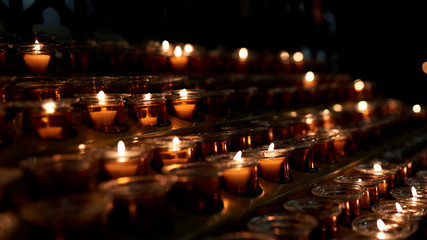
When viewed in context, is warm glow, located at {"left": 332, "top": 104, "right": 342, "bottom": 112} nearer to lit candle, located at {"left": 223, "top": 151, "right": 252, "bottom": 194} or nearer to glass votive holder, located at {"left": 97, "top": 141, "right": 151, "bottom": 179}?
lit candle, located at {"left": 223, "top": 151, "right": 252, "bottom": 194}

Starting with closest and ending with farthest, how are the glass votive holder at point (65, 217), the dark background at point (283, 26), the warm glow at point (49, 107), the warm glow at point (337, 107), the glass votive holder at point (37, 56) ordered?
the glass votive holder at point (65, 217)
the warm glow at point (49, 107)
the glass votive holder at point (37, 56)
the dark background at point (283, 26)
the warm glow at point (337, 107)

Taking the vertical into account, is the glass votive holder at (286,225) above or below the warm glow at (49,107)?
below

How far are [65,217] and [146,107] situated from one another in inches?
29.7

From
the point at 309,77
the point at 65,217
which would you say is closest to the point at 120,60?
the point at 65,217

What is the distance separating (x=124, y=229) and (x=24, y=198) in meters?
0.28

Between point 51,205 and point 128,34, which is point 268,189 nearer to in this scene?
point 51,205

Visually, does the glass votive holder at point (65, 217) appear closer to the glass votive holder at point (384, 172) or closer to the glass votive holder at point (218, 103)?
the glass votive holder at point (218, 103)

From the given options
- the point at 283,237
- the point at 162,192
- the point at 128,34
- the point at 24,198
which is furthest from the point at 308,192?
the point at 128,34

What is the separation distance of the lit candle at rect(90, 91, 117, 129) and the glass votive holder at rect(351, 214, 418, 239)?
3.03 ft

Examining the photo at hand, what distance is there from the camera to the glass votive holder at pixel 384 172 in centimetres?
193

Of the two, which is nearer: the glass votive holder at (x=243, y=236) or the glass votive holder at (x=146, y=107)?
the glass votive holder at (x=243, y=236)

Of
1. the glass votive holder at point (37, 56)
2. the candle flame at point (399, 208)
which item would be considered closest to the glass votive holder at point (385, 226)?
Answer: the candle flame at point (399, 208)

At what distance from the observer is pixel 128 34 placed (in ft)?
8.91

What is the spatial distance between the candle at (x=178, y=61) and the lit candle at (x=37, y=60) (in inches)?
27.2
